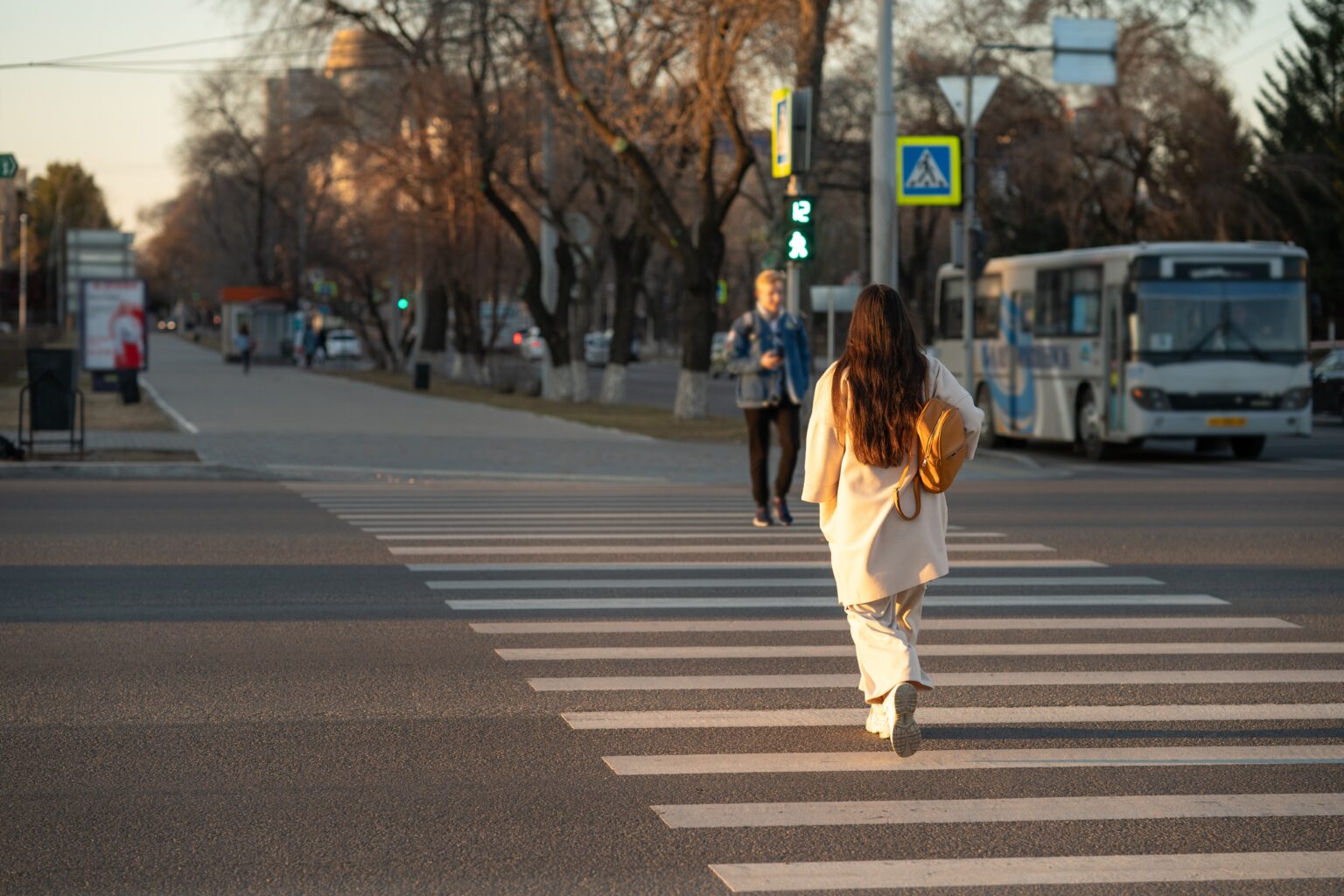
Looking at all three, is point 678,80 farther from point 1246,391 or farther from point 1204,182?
point 1204,182

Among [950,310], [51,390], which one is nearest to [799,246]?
[51,390]

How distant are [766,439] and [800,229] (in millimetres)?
7730

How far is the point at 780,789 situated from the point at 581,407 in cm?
3142

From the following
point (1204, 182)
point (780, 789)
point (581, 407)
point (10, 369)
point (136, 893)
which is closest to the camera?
point (136, 893)

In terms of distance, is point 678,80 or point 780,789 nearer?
point 780,789

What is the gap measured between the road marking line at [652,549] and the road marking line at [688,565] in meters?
0.51

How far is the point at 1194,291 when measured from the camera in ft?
79.4

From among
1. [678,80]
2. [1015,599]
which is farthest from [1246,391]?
[1015,599]

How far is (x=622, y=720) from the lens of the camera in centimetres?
714

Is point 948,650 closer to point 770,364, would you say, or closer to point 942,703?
Answer: point 942,703

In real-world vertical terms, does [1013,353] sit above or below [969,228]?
below

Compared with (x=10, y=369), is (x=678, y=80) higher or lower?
higher

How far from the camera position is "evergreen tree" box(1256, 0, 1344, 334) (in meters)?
52.0

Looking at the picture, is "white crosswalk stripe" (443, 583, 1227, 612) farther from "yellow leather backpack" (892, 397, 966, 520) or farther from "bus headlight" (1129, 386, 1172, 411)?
"bus headlight" (1129, 386, 1172, 411)
